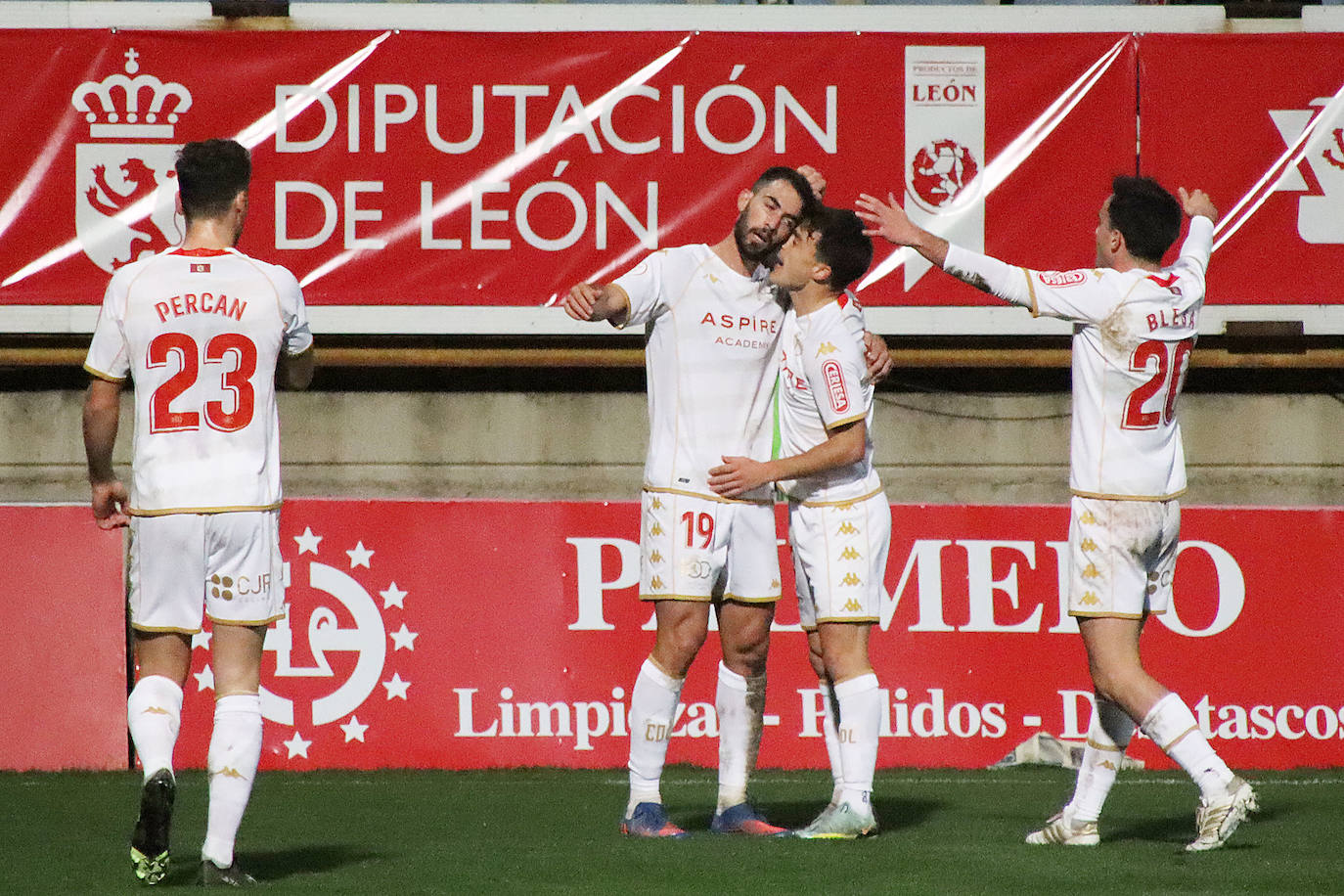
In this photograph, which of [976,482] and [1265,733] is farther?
[976,482]

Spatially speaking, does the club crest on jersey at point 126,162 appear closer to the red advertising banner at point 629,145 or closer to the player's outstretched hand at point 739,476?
the red advertising banner at point 629,145

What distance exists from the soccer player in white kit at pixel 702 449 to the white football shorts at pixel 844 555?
13 centimetres

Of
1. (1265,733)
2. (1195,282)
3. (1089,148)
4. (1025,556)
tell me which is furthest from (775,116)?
(1195,282)

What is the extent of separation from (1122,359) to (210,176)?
2739mm

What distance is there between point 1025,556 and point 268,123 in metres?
5.12

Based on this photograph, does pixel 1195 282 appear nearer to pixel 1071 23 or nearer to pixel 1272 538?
pixel 1272 538

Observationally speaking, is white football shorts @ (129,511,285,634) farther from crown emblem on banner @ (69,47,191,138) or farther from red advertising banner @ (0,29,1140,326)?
crown emblem on banner @ (69,47,191,138)

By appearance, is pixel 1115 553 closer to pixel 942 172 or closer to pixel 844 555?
pixel 844 555

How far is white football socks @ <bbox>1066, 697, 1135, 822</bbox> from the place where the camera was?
557 centimetres

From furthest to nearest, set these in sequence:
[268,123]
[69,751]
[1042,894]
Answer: [268,123] < [69,751] < [1042,894]

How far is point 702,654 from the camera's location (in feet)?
27.3

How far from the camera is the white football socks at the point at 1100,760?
219 inches

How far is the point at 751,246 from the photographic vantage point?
18.7 feet

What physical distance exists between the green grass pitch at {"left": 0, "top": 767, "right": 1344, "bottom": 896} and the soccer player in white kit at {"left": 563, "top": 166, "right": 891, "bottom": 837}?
0.47 m
